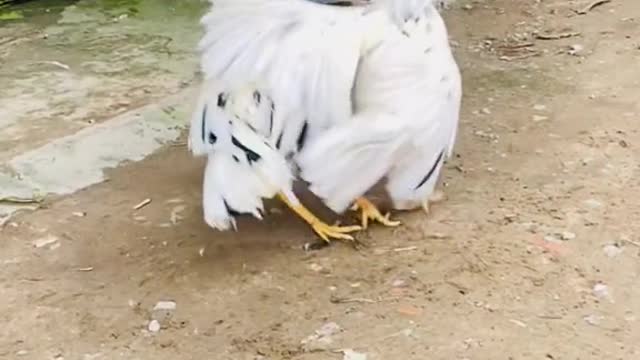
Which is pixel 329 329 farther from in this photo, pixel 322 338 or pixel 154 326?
pixel 154 326

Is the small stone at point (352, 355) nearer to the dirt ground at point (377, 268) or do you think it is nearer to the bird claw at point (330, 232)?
the dirt ground at point (377, 268)

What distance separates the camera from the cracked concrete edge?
9.32ft

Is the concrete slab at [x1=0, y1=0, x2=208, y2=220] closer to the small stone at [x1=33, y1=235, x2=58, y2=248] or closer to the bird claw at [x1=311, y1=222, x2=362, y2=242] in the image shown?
the small stone at [x1=33, y1=235, x2=58, y2=248]

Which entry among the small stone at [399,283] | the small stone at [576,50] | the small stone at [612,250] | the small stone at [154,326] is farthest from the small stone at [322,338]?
the small stone at [576,50]

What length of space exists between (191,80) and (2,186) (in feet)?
2.82

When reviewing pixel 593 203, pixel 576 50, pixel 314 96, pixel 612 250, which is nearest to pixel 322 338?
pixel 314 96

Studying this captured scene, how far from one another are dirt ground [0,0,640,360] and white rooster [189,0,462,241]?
0.16m

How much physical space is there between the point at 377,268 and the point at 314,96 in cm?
39

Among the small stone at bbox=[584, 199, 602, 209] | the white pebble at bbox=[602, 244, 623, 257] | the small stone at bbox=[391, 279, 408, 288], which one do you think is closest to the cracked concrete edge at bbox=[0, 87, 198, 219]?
the small stone at bbox=[391, 279, 408, 288]

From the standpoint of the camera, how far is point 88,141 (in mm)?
3070

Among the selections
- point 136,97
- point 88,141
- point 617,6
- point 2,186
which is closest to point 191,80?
point 136,97

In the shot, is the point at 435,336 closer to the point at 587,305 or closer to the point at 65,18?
the point at 587,305

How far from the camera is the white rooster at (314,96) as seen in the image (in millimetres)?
2324

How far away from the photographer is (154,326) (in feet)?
7.26
